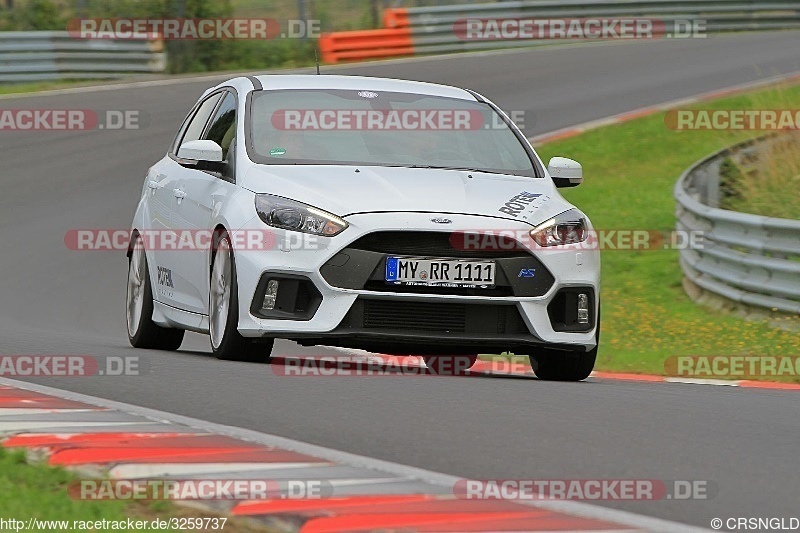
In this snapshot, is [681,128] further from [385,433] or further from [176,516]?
[176,516]

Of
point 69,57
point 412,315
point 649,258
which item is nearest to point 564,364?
point 412,315

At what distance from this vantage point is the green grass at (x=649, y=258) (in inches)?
513

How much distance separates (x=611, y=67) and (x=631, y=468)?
25379 millimetres

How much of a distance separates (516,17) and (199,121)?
2405cm

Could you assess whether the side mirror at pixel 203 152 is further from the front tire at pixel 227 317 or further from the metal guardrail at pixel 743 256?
the metal guardrail at pixel 743 256

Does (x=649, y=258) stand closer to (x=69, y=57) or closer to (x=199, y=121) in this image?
(x=199, y=121)

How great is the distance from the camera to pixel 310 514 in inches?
182

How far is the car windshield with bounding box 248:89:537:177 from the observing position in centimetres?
925

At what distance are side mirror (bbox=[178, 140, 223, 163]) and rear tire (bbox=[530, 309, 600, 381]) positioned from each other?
2.11 m

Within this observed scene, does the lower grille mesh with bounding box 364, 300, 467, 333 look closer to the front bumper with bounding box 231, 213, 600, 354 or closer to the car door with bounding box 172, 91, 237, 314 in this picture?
the front bumper with bounding box 231, 213, 600, 354

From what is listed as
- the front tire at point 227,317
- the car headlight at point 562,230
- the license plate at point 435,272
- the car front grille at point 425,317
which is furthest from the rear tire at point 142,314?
the car headlight at point 562,230

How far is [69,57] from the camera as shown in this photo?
2753 centimetres

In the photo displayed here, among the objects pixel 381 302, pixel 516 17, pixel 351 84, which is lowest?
pixel 516 17

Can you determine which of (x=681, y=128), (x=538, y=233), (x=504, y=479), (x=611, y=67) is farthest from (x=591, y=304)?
(x=611, y=67)
